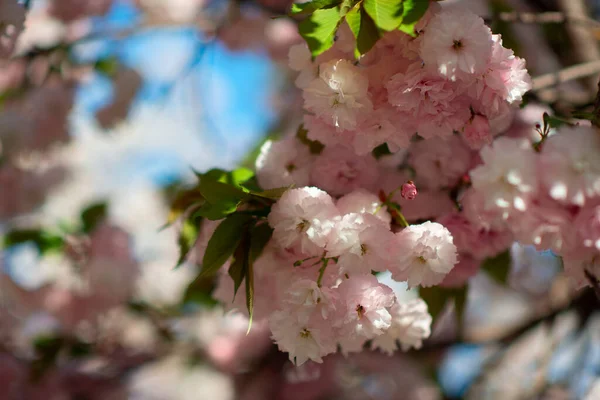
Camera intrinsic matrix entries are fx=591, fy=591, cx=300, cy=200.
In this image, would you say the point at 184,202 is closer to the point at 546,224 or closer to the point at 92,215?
the point at 546,224

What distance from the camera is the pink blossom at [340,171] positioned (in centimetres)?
77

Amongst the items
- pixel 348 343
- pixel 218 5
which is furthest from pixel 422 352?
pixel 218 5

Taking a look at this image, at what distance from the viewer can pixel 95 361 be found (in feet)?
6.33

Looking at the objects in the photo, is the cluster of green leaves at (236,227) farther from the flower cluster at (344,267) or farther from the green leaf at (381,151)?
the green leaf at (381,151)

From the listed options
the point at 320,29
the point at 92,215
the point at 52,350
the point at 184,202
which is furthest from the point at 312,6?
the point at 52,350

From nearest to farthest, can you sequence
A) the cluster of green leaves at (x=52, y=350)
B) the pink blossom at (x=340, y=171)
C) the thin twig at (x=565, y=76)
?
1. the pink blossom at (x=340, y=171)
2. the thin twig at (x=565, y=76)
3. the cluster of green leaves at (x=52, y=350)

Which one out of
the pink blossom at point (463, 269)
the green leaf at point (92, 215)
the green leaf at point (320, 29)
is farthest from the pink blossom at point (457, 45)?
the green leaf at point (92, 215)

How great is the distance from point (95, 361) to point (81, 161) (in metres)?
2.44

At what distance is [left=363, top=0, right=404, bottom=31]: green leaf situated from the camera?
634 millimetres

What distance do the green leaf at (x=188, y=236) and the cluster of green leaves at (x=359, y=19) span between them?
0.33 meters

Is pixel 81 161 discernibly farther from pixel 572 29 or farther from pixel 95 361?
pixel 572 29

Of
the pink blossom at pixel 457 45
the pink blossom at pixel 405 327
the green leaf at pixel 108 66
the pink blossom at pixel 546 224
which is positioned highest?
the pink blossom at pixel 457 45

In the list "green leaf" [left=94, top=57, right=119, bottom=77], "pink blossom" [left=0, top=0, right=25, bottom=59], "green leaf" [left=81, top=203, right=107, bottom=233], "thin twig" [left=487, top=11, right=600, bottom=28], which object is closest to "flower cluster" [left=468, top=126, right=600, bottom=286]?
"thin twig" [left=487, top=11, right=600, bottom=28]

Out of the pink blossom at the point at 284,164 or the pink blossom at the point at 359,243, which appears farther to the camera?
the pink blossom at the point at 284,164
